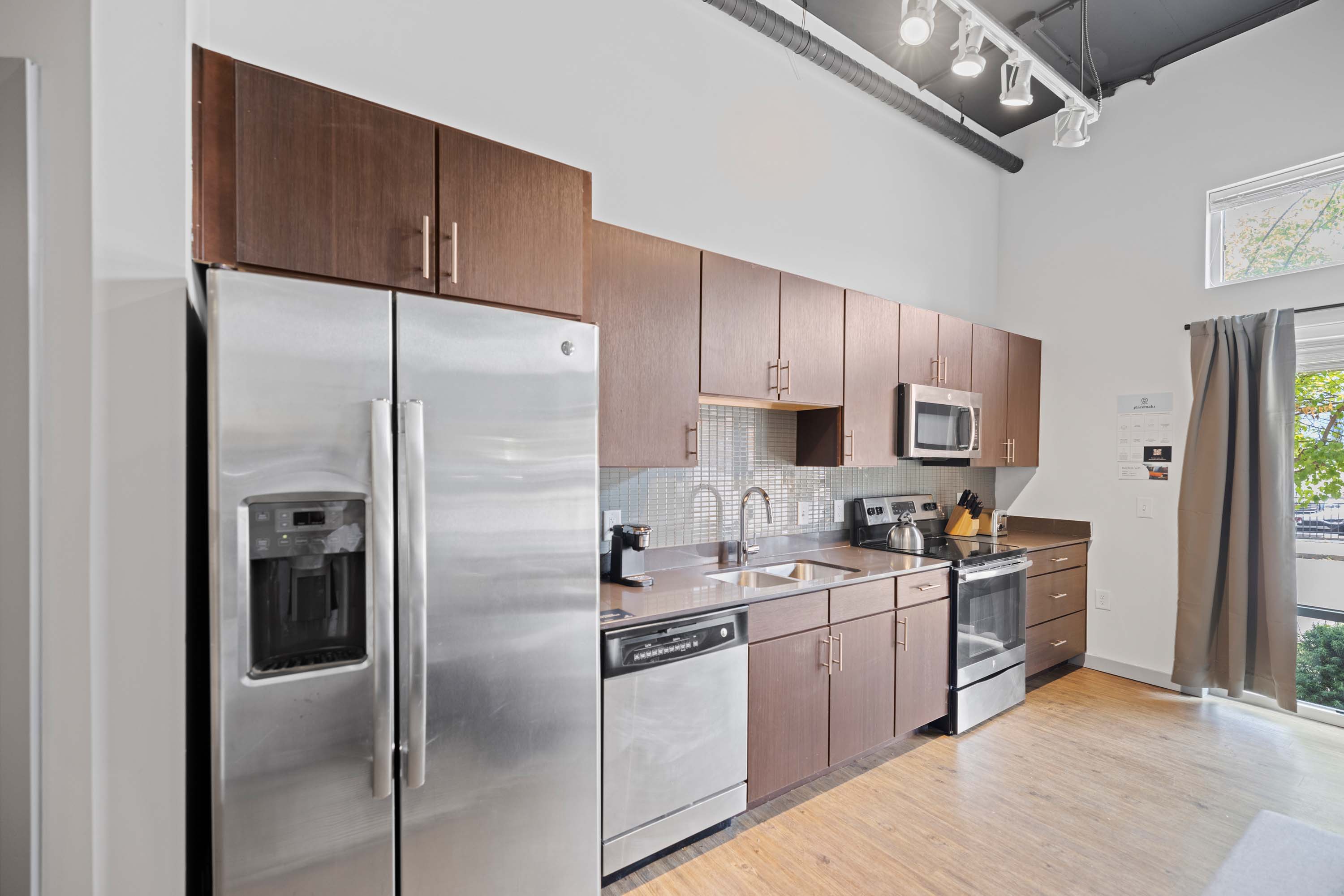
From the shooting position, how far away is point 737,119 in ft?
9.95

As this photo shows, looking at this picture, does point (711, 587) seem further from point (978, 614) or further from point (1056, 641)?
point (1056, 641)

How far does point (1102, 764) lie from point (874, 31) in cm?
384

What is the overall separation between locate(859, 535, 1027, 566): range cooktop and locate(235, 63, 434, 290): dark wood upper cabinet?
2.66 metres

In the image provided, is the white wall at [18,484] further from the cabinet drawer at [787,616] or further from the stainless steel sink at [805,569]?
the stainless steel sink at [805,569]

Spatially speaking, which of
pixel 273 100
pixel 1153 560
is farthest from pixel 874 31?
pixel 1153 560

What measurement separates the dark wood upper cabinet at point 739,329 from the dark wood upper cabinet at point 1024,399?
223cm

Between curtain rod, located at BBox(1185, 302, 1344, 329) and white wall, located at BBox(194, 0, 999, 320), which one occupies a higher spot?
white wall, located at BBox(194, 0, 999, 320)

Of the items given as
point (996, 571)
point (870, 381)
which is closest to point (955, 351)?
point (870, 381)

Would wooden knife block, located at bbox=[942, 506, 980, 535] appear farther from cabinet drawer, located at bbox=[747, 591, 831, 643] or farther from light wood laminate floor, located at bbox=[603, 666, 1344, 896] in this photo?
cabinet drawer, located at bbox=[747, 591, 831, 643]

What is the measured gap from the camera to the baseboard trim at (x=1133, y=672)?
3547 millimetres

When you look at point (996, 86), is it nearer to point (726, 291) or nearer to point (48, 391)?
point (726, 291)

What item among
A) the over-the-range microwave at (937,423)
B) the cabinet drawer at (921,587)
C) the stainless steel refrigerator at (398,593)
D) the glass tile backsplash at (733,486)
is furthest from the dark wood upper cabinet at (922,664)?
the stainless steel refrigerator at (398,593)

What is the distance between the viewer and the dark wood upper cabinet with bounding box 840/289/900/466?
2.98m

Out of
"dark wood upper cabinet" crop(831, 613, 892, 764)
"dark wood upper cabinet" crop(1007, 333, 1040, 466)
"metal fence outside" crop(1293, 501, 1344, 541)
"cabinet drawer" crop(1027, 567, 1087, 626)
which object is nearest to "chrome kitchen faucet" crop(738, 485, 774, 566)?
"dark wood upper cabinet" crop(831, 613, 892, 764)
